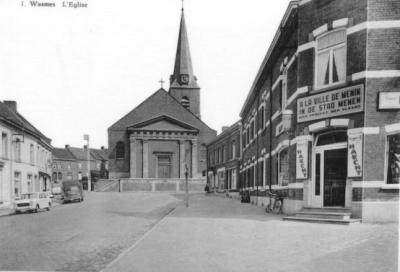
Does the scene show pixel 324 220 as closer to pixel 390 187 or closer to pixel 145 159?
pixel 390 187

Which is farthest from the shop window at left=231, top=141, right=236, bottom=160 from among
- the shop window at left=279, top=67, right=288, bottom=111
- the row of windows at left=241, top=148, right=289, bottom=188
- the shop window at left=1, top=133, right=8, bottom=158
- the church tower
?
the church tower

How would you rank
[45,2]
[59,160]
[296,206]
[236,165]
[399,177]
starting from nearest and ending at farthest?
[45,2], [399,177], [296,206], [236,165], [59,160]

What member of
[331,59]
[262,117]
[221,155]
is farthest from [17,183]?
[331,59]

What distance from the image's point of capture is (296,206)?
1349 centimetres

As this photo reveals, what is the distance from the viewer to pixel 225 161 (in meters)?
40.5

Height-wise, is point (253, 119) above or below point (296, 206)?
above

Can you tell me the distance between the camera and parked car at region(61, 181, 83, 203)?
29875 millimetres

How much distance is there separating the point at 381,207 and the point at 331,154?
226 cm

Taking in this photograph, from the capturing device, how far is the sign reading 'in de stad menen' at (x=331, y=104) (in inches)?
436

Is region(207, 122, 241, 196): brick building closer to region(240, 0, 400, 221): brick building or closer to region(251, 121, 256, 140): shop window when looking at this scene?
region(251, 121, 256, 140): shop window

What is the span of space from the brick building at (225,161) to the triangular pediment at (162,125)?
397cm

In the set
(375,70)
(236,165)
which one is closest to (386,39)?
(375,70)

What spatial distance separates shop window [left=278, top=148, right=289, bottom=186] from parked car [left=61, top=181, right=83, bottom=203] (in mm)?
18337

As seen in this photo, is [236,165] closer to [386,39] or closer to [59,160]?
[386,39]
